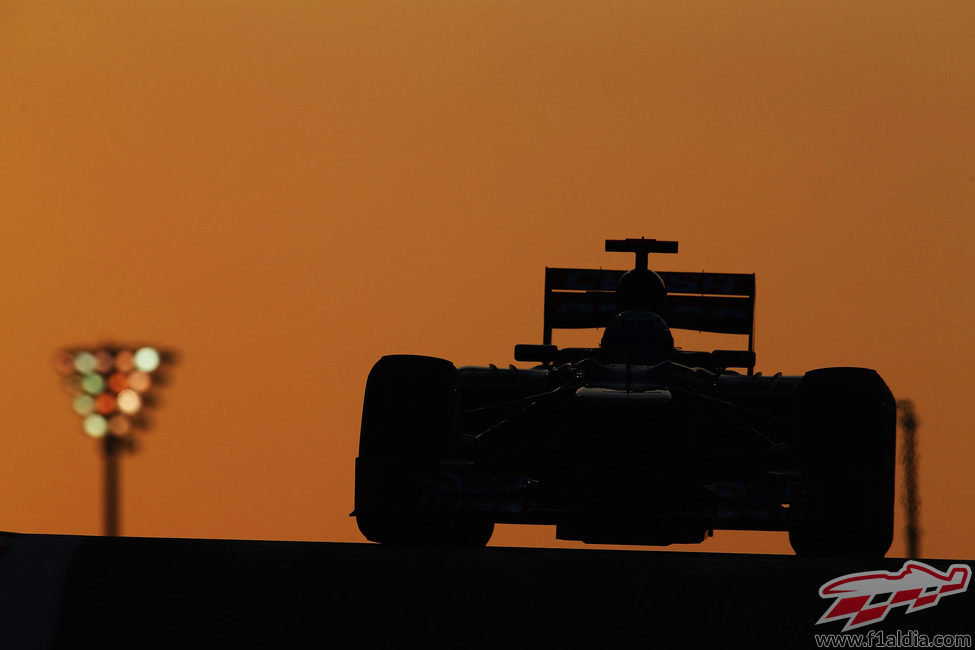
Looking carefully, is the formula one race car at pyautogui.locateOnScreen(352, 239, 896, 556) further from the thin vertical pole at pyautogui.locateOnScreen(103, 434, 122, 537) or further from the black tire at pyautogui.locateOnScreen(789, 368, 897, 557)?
the thin vertical pole at pyautogui.locateOnScreen(103, 434, 122, 537)

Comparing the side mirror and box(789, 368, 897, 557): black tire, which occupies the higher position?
the side mirror

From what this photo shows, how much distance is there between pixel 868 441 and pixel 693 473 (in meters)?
0.89

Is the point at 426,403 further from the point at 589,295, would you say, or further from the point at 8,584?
the point at 589,295

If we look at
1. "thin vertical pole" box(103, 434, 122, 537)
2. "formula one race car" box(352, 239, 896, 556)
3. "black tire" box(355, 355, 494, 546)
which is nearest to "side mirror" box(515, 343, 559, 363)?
"formula one race car" box(352, 239, 896, 556)

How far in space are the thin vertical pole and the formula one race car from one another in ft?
59.7

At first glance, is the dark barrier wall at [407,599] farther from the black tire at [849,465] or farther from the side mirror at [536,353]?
the side mirror at [536,353]

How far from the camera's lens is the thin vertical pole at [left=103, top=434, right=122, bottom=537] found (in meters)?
25.0

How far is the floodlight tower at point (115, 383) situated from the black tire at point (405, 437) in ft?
70.9

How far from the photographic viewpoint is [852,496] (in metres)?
6.55

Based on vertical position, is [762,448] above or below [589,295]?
below

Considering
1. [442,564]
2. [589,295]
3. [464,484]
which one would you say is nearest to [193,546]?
[442,564]

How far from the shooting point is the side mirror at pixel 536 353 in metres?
7.76

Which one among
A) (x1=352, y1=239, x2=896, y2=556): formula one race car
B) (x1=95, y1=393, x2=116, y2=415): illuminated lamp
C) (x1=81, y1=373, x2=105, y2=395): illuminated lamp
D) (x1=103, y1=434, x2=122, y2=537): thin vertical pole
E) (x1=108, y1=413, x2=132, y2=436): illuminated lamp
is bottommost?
(x1=103, y1=434, x2=122, y2=537): thin vertical pole

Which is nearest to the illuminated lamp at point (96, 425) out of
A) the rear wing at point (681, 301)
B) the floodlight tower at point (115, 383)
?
the floodlight tower at point (115, 383)
